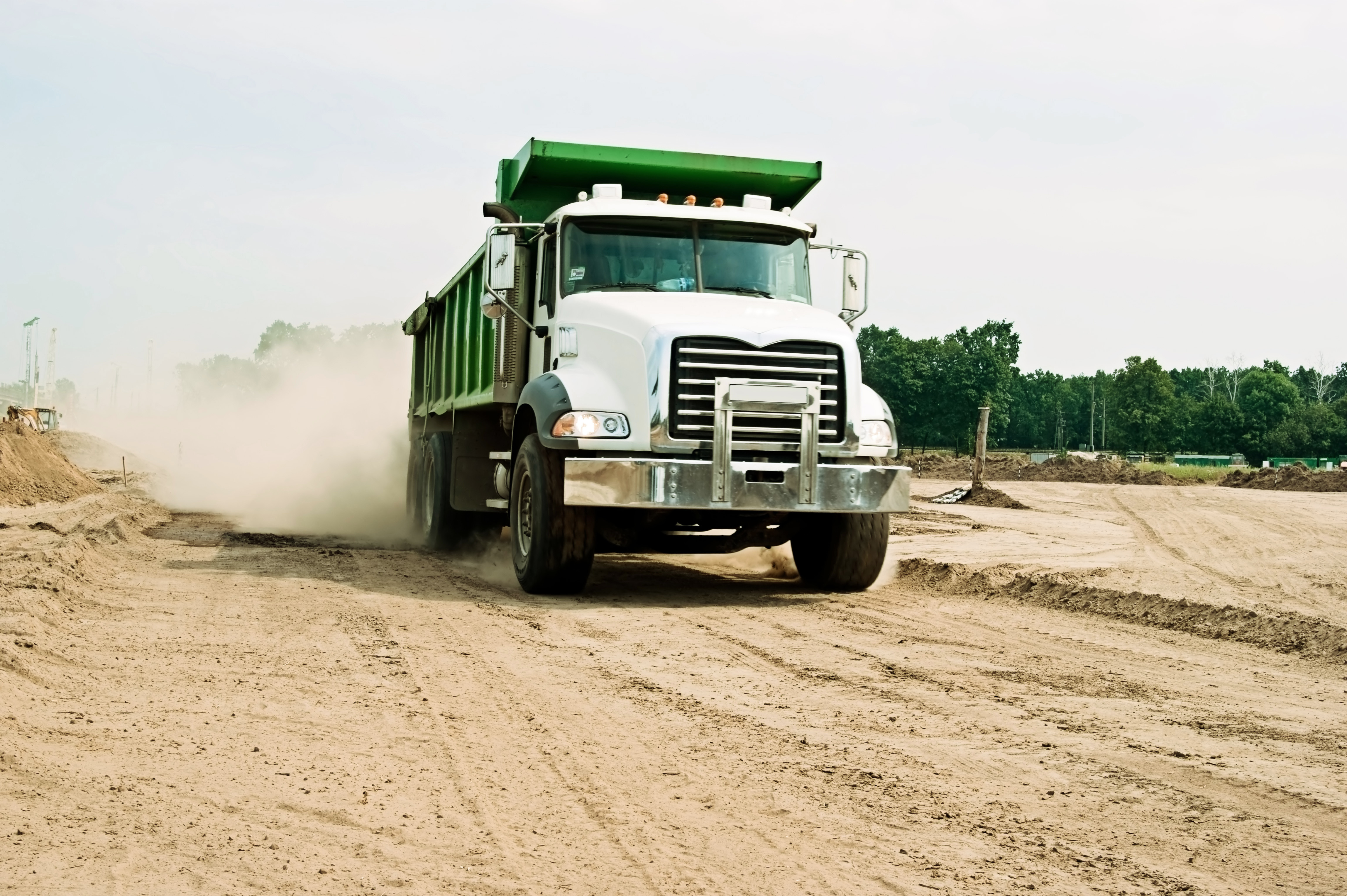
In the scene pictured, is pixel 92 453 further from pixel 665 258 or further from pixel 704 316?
pixel 704 316

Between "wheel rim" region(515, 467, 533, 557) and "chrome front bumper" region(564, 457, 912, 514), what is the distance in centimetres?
107

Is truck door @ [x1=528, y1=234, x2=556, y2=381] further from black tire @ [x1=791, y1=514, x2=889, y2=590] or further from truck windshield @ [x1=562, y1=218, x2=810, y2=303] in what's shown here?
black tire @ [x1=791, y1=514, x2=889, y2=590]

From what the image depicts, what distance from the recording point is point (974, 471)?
28.3 meters

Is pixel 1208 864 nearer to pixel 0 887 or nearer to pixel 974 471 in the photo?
pixel 0 887

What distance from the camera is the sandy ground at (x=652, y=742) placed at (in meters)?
3.68

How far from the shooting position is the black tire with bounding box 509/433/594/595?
9734 mm

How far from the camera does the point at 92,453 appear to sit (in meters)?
55.1

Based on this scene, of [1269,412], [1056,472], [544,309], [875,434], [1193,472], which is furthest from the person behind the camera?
[1269,412]

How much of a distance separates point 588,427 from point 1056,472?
43132mm

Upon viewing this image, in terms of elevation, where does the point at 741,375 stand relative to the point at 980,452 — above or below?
above

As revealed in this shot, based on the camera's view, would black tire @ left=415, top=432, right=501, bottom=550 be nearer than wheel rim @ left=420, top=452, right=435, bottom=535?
Yes

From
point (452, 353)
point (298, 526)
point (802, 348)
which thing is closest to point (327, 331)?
point (298, 526)

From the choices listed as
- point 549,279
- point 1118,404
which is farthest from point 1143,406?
point 549,279

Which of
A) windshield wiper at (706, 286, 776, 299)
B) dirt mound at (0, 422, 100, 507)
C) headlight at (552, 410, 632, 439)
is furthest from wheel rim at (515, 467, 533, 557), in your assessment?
dirt mound at (0, 422, 100, 507)
